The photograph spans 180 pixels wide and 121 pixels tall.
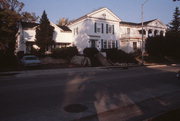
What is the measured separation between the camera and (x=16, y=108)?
240 inches

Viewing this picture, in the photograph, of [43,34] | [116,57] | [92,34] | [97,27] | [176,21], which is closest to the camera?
[43,34]

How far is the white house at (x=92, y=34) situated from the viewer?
30.5 m

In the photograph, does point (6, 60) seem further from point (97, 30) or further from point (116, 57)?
point (116, 57)

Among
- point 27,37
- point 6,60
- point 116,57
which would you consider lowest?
point 6,60

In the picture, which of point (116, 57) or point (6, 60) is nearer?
point (6, 60)

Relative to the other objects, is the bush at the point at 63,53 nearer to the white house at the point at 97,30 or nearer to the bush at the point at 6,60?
the white house at the point at 97,30

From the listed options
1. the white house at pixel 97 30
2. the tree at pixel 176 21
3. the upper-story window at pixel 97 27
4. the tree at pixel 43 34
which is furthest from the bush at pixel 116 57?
the tree at pixel 176 21

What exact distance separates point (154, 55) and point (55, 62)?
2179 centimetres

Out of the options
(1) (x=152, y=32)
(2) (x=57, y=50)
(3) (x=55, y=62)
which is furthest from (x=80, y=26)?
(1) (x=152, y=32)

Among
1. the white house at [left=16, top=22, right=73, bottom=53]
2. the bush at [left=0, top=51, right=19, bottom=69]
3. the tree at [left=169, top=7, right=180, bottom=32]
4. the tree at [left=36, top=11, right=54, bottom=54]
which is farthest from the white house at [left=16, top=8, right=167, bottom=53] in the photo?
the tree at [left=169, top=7, right=180, bottom=32]

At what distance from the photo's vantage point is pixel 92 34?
31672 millimetres

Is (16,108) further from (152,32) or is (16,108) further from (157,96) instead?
(152,32)

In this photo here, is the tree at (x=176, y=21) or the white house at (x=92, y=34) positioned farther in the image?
the tree at (x=176, y=21)

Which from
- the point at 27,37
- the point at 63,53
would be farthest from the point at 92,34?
the point at 27,37
